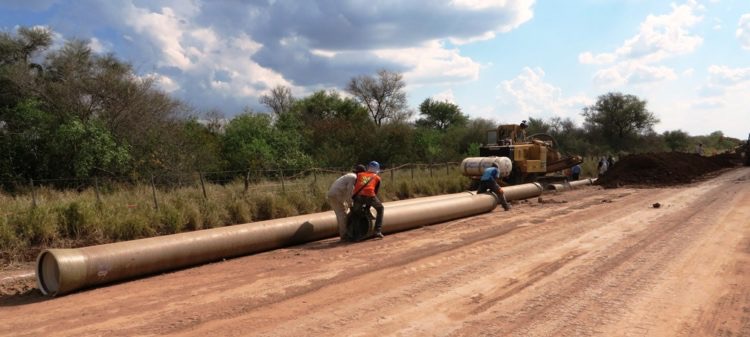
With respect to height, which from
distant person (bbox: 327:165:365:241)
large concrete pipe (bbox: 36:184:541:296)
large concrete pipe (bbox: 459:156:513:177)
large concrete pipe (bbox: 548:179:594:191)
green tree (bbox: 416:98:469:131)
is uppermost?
green tree (bbox: 416:98:469:131)

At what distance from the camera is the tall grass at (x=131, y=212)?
930cm

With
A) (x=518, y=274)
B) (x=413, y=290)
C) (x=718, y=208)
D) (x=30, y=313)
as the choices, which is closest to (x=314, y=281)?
(x=413, y=290)

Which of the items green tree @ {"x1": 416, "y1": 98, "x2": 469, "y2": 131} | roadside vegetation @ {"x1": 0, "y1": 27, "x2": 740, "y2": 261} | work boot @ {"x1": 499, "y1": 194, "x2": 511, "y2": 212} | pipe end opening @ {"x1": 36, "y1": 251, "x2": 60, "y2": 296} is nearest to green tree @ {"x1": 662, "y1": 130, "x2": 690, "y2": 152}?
green tree @ {"x1": 416, "y1": 98, "x2": 469, "y2": 131}

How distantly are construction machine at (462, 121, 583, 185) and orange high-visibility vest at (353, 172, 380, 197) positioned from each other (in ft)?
37.0

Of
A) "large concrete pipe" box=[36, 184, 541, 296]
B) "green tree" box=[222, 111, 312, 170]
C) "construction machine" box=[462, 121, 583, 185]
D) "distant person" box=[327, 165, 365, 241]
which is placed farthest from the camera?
"green tree" box=[222, 111, 312, 170]

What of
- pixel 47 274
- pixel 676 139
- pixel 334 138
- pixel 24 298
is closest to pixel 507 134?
pixel 334 138

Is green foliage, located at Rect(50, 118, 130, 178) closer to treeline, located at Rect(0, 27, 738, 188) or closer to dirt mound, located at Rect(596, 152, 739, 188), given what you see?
treeline, located at Rect(0, 27, 738, 188)

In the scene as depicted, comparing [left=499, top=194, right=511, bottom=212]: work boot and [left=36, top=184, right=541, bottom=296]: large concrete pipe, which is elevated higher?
[left=36, top=184, right=541, bottom=296]: large concrete pipe

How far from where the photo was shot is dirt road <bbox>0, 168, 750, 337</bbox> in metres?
5.24

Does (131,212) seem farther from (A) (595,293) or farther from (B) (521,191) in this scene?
(B) (521,191)

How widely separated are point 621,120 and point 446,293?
70.7 meters

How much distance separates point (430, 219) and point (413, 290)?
6.09m

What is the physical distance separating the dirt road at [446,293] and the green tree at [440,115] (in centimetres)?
5770

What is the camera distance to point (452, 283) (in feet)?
22.2
